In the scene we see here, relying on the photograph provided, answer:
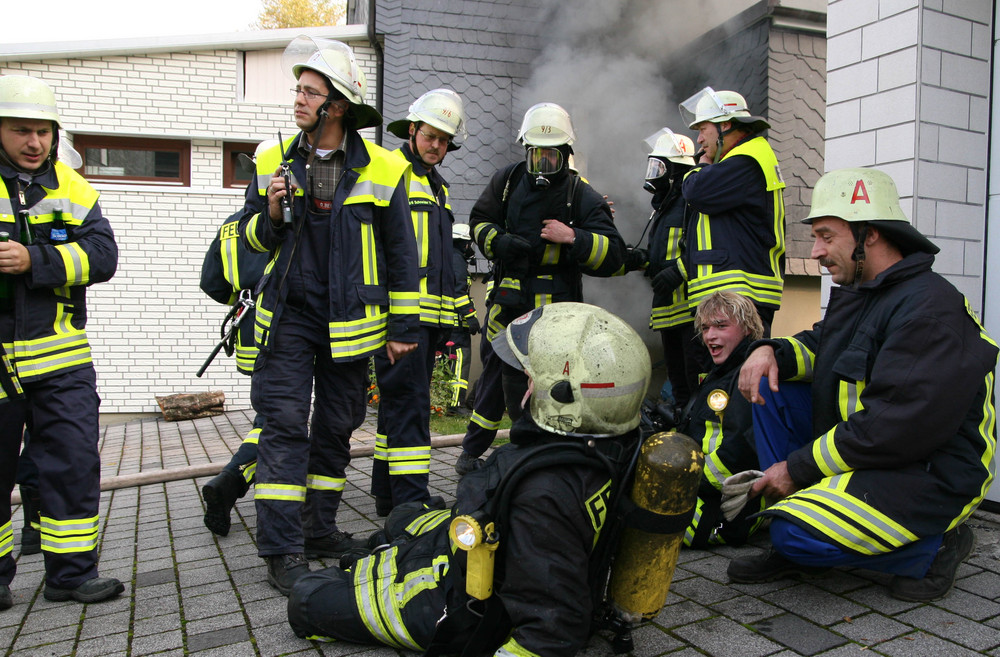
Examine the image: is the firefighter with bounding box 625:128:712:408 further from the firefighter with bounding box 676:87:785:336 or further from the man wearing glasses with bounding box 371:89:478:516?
the man wearing glasses with bounding box 371:89:478:516

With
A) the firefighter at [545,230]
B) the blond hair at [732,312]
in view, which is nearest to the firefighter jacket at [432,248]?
the firefighter at [545,230]

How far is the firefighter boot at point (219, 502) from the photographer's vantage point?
3924mm

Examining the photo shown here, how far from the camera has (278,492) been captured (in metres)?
3.23

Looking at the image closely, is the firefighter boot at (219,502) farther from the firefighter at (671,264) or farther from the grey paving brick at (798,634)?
the firefighter at (671,264)

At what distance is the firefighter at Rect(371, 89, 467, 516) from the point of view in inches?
155

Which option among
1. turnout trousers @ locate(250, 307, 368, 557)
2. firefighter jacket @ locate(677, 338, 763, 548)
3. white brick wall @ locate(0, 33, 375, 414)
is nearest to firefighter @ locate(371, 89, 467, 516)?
turnout trousers @ locate(250, 307, 368, 557)

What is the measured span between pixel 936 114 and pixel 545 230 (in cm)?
219

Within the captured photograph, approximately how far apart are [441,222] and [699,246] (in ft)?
5.00

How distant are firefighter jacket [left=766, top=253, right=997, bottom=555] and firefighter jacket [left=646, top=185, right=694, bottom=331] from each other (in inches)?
68.9

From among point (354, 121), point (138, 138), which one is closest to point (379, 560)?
point (354, 121)

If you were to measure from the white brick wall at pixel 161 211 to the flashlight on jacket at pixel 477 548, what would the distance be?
759 cm

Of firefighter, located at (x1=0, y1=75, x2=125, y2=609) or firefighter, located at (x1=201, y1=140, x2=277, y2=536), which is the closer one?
firefighter, located at (x1=0, y1=75, x2=125, y2=609)

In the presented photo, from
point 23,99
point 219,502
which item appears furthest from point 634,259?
point 23,99

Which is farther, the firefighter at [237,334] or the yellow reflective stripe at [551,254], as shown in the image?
the yellow reflective stripe at [551,254]
